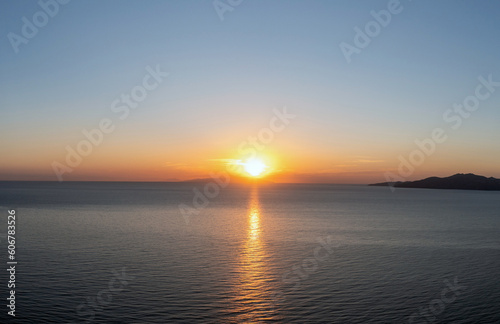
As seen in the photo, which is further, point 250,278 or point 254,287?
point 250,278

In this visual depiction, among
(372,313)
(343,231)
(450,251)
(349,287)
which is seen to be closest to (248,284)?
(349,287)

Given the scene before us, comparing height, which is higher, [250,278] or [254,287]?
[250,278]

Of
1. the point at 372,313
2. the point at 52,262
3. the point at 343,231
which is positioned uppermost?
the point at 343,231

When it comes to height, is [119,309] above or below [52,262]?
below

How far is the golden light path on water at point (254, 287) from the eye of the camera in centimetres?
2653

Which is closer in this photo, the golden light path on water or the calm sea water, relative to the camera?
the golden light path on water

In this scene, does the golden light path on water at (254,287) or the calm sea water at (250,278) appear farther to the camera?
the calm sea water at (250,278)

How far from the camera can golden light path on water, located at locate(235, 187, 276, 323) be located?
26530 mm

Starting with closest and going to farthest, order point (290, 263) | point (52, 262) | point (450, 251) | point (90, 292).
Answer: point (90, 292) → point (52, 262) → point (290, 263) → point (450, 251)

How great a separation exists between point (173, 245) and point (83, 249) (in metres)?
11.1

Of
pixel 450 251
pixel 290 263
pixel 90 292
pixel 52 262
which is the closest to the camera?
pixel 90 292

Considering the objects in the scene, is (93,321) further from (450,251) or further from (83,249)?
(450,251)

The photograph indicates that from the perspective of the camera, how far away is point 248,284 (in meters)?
33.9

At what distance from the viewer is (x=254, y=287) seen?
33.0 meters
